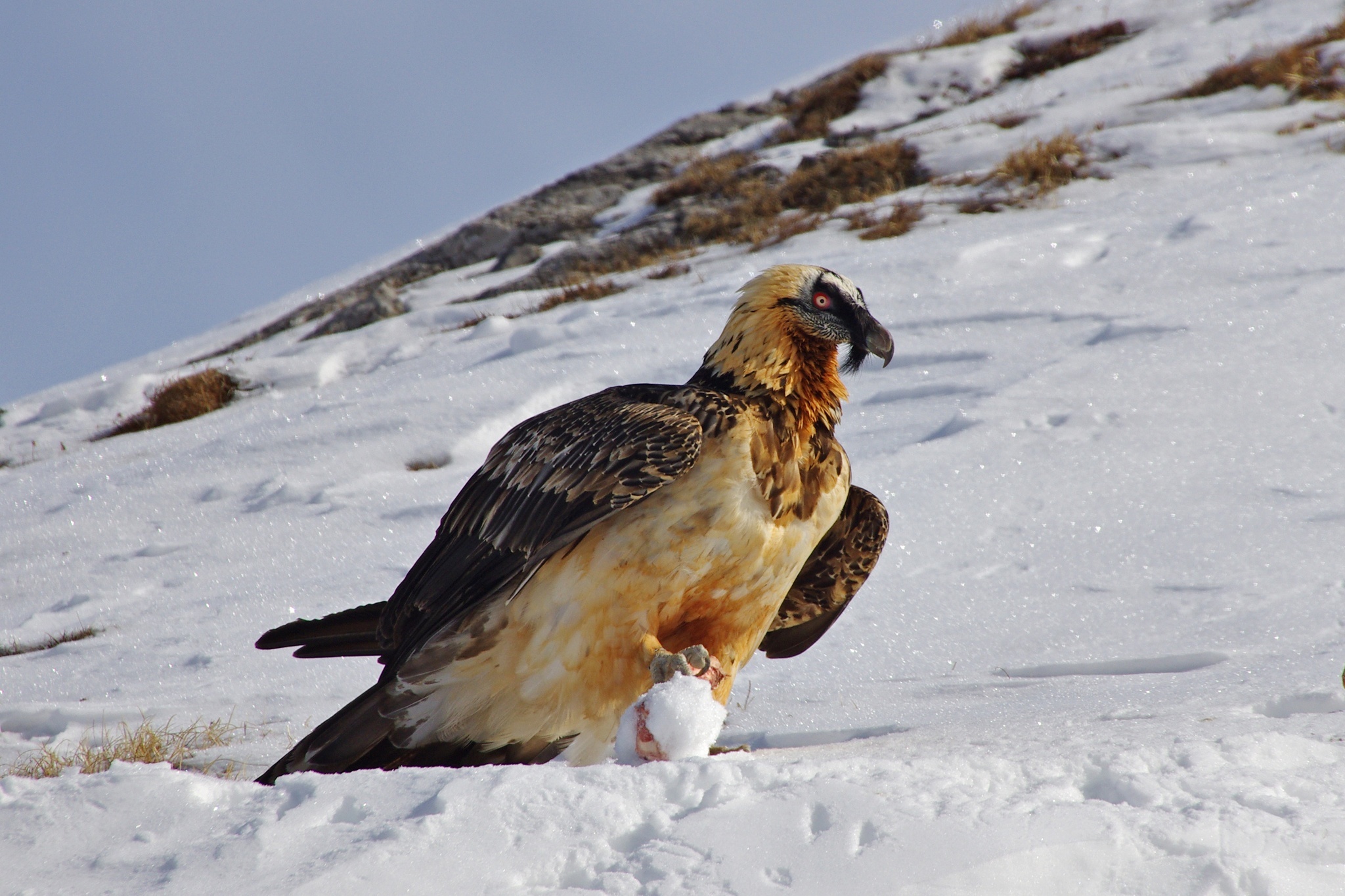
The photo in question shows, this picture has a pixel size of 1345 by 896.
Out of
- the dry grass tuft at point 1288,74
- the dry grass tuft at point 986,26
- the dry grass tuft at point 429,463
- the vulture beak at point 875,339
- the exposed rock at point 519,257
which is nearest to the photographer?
the vulture beak at point 875,339

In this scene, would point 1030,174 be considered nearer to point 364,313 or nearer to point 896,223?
point 896,223

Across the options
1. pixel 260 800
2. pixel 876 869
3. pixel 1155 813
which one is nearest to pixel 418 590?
pixel 260 800

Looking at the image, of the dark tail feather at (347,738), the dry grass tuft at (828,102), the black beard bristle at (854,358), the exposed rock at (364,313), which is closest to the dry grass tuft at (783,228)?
the dry grass tuft at (828,102)

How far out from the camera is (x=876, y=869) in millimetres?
2289

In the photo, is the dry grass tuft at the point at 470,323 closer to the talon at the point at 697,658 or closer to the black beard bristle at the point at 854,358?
the black beard bristle at the point at 854,358

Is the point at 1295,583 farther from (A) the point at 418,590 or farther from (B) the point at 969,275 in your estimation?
(B) the point at 969,275

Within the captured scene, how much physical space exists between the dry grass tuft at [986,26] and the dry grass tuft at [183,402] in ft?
47.0

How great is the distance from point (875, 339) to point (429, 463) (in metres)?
4.94

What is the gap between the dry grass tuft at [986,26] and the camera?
20.6 metres

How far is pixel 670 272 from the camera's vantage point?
43.0 feet

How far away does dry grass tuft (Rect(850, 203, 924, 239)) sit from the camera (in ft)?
40.0

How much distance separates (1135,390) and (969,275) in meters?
2.88

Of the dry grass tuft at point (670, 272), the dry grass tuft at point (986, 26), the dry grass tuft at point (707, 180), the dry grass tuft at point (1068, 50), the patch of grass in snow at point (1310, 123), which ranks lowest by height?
the patch of grass in snow at point (1310, 123)

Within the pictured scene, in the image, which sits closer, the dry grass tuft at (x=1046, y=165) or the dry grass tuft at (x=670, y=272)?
the dry grass tuft at (x=1046, y=165)
